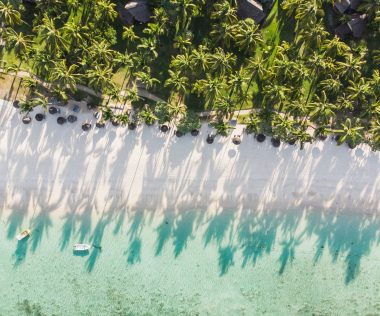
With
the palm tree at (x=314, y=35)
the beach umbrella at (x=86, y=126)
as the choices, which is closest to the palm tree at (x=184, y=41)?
the palm tree at (x=314, y=35)

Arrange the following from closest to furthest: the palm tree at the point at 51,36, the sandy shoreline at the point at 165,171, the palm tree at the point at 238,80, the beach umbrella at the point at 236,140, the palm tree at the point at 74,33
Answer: the palm tree at the point at 51,36 < the palm tree at the point at 74,33 < the palm tree at the point at 238,80 < the sandy shoreline at the point at 165,171 < the beach umbrella at the point at 236,140

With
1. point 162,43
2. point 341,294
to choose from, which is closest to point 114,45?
point 162,43

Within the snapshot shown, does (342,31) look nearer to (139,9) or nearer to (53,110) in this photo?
(139,9)

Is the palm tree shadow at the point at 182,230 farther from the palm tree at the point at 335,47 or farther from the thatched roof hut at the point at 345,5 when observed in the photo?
the thatched roof hut at the point at 345,5

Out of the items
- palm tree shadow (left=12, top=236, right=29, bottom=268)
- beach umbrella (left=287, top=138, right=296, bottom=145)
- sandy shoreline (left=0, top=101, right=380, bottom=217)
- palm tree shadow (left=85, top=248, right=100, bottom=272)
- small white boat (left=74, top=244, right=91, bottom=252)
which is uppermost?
beach umbrella (left=287, top=138, right=296, bottom=145)

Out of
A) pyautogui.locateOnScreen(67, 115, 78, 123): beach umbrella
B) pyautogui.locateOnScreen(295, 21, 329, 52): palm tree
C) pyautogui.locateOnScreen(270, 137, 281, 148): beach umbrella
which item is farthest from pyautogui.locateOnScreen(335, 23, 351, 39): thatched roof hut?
pyautogui.locateOnScreen(67, 115, 78, 123): beach umbrella

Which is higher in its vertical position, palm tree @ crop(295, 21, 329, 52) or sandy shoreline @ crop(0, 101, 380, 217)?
palm tree @ crop(295, 21, 329, 52)

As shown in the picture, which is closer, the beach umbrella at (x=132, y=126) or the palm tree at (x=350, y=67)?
the palm tree at (x=350, y=67)

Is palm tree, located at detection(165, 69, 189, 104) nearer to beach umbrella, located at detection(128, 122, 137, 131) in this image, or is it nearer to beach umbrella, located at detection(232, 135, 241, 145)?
beach umbrella, located at detection(128, 122, 137, 131)

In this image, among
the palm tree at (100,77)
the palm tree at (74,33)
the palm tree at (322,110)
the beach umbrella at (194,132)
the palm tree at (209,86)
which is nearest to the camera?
the palm tree at (100,77)
